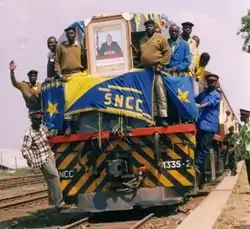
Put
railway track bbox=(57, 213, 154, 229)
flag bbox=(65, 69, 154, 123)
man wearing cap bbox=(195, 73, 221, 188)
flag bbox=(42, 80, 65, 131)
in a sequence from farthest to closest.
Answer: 1. man wearing cap bbox=(195, 73, 221, 188)
2. flag bbox=(42, 80, 65, 131)
3. flag bbox=(65, 69, 154, 123)
4. railway track bbox=(57, 213, 154, 229)

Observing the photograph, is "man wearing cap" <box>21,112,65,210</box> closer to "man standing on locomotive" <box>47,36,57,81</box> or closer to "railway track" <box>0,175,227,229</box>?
→ "railway track" <box>0,175,227,229</box>

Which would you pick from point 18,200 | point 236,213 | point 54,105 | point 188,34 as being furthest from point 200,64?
point 18,200

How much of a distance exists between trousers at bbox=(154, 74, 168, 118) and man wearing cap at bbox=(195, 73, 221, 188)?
52.4 inches

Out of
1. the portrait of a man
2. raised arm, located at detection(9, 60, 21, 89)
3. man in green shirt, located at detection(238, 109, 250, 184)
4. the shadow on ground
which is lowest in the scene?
the shadow on ground

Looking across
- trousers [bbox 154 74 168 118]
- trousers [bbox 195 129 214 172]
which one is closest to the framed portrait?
trousers [bbox 154 74 168 118]

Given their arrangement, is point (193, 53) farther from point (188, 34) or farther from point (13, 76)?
point (13, 76)

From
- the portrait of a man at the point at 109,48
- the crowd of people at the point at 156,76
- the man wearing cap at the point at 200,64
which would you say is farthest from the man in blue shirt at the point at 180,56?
the man wearing cap at the point at 200,64

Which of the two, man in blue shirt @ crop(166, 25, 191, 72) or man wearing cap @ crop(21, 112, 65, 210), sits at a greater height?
man in blue shirt @ crop(166, 25, 191, 72)

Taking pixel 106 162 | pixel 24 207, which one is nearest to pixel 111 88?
pixel 106 162

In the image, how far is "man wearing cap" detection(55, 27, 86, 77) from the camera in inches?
457

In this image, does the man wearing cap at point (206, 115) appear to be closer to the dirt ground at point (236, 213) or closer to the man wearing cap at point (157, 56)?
the dirt ground at point (236, 213)

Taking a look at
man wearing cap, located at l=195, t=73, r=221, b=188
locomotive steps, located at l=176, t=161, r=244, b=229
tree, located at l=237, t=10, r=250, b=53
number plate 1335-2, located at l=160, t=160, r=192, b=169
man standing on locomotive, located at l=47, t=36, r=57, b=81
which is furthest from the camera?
tree, located at l=237, t=10, r=250, b=53

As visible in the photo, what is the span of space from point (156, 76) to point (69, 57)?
5.58ft

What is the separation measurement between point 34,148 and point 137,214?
255 cm
